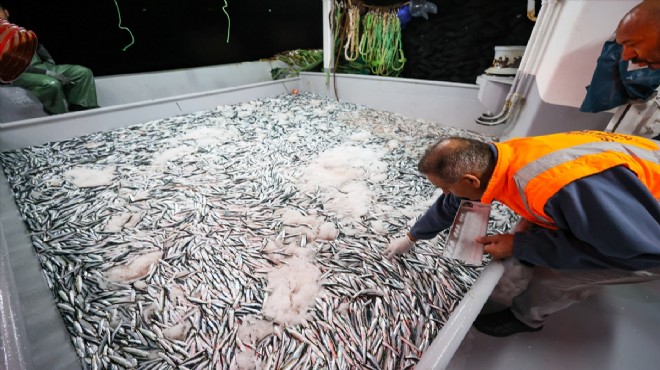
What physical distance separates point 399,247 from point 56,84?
18.1 ft

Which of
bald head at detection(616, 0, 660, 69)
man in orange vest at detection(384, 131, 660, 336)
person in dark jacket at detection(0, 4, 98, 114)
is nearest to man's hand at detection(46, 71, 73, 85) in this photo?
person in dark jacket at detection(0, 4, 98, 114)

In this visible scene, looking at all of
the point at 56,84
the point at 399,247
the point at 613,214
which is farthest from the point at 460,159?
the point at 56,84

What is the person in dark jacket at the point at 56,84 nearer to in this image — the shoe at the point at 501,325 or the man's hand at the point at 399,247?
the man's hand at the point at 399,247

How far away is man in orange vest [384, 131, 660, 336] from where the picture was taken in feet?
3.48

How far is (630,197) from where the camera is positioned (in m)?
1.07

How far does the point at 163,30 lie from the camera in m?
6.11

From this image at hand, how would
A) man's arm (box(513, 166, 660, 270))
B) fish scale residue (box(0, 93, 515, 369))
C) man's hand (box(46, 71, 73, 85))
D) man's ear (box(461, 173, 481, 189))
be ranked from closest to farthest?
man's arm (box(513, 166, 660, 270)), man's ear (box(461, 173, 481, 189)), fish scale residue (box(0, 93, 515, 369)), man's hand (box(46, 71, 73, 85))

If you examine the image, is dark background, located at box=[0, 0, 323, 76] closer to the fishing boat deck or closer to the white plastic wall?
the fishing boat deck

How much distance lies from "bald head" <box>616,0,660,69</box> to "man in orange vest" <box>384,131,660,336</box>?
604mm

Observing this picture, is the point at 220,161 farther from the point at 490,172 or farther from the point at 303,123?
the point at 490,172

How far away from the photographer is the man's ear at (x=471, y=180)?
4.11 ft

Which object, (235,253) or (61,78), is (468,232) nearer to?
(235,253)

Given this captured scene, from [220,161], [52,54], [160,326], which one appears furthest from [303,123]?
[52,54]

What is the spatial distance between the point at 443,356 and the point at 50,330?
2079 mm
